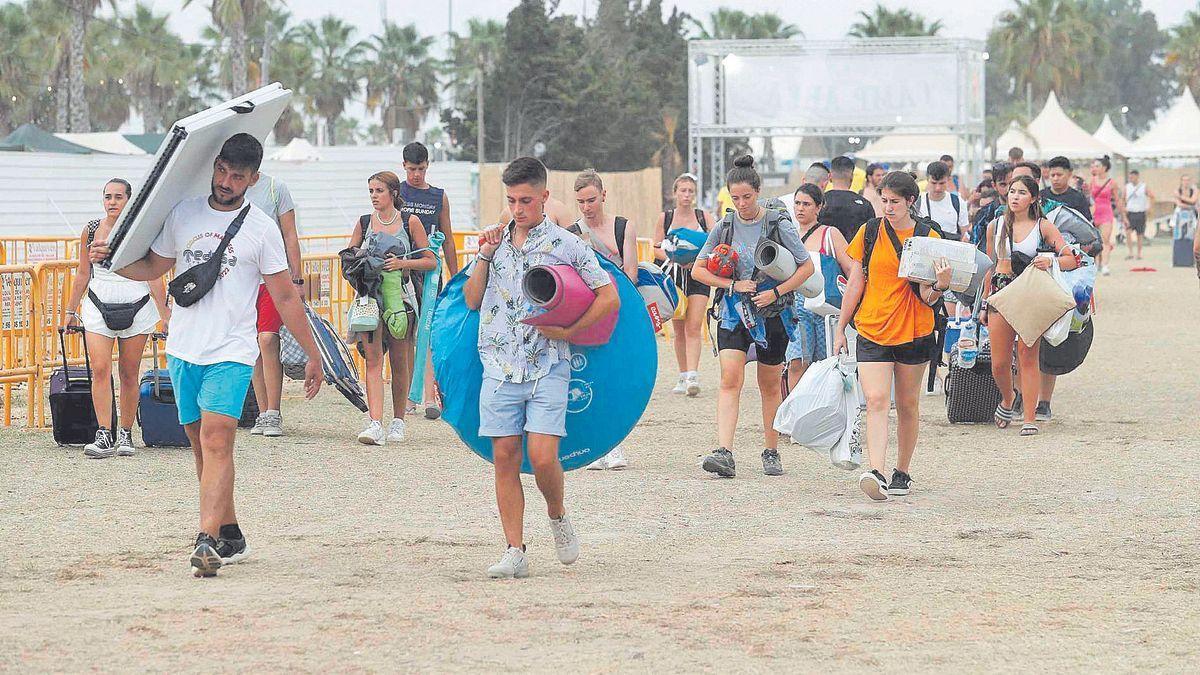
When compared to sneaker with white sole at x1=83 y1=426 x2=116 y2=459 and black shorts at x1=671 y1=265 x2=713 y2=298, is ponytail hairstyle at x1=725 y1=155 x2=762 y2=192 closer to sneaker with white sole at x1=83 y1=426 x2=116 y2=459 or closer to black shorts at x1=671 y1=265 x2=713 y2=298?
black shorts at x1=671 y1=265 x2=713 y2=298

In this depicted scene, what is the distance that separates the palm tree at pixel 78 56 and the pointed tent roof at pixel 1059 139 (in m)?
32.1

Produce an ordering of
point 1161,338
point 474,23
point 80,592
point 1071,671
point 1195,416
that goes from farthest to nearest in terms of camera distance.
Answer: point 474,23
point 1161,338
point 1195,416
point 80,592
point 1071,671

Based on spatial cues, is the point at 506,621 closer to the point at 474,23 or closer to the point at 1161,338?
the point at 1161,338

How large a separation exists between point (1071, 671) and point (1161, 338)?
13457mm

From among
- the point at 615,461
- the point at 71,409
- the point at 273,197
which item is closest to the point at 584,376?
the point at 615,461

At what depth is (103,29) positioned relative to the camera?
72.4 meters

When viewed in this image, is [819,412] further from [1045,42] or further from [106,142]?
[1045,42]

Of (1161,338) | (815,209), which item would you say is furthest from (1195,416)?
(1161,338)

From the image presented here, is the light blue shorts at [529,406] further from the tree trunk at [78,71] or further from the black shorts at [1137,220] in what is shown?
the tree trunk at [78,71]

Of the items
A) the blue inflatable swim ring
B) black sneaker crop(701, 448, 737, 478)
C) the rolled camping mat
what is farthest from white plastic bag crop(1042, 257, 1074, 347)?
the blue inflatable swim ring

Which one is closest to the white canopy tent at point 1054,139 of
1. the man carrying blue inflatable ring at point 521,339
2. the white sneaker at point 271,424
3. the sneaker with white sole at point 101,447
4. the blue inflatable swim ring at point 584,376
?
the white sneaker at point 271,424

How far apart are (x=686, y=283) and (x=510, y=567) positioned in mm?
6580

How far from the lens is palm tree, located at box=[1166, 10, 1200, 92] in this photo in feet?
261

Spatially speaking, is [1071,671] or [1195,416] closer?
[1071,671]
